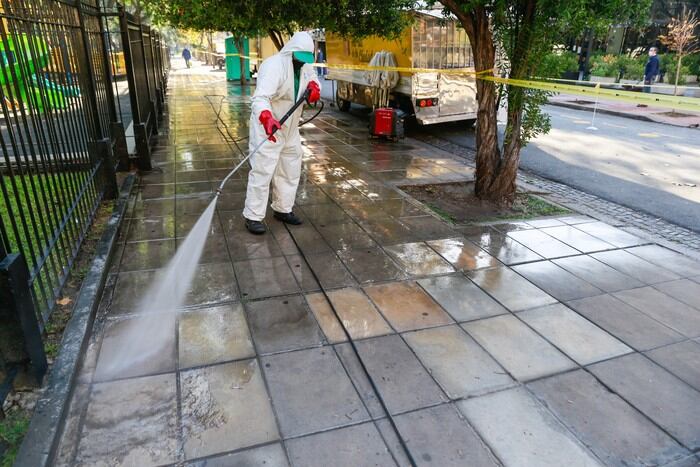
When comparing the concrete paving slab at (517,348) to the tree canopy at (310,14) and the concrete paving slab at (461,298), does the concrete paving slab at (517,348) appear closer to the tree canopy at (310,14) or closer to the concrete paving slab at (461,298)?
the concrete paving slab at (461,298)

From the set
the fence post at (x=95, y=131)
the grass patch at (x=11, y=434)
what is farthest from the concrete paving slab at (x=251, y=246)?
the grass patch at (x=11, y=434)

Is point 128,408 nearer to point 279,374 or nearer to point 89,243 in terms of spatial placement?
point 279,374

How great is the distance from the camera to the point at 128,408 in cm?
260

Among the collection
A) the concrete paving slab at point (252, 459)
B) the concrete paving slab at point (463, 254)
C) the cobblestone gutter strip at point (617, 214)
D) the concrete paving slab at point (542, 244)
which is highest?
the concrete paving slab at point (463, 254)

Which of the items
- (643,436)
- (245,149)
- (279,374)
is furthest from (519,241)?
(245,149)

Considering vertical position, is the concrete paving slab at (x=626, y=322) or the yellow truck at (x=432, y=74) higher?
the yellow truck at (x=432, y=74)

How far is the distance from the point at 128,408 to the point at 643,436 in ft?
8.77

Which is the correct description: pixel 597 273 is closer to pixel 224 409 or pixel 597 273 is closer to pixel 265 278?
pixel 265 278

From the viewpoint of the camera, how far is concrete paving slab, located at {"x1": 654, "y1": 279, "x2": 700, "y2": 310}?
3.84m

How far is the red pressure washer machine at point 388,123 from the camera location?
949 cm

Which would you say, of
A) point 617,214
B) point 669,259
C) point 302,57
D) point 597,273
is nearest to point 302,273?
point 302,57

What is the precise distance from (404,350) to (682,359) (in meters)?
1.77

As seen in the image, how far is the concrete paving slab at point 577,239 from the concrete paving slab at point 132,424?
3896 mm

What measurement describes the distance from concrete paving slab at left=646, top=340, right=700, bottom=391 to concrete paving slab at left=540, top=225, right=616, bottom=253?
5.17 ft
